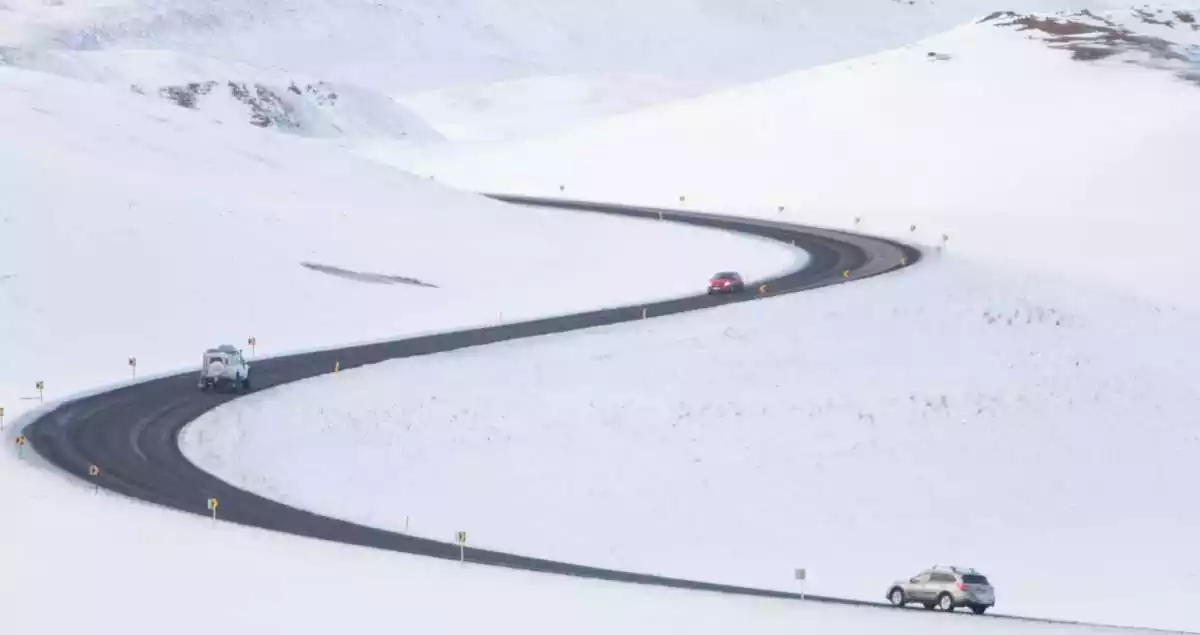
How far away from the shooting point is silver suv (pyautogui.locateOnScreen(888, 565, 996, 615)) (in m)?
34.0

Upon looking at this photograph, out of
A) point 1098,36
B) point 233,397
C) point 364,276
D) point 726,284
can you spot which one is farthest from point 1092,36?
point 233,397

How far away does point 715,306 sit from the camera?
65.6 metres

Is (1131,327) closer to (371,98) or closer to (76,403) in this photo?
(76,403)

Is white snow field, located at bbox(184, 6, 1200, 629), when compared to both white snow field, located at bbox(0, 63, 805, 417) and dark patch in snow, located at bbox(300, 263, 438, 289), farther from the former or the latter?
dark patch in snow, located at bbox(300, 263, 438, 289)

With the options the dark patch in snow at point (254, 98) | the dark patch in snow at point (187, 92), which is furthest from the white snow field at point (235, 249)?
the dark patch in snow at point (254, 98)

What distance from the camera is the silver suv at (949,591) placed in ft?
112

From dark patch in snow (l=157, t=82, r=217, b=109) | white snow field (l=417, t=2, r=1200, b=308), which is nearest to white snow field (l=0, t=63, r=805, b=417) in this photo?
white snow field (l=417, t=2, r=1200, b=308)

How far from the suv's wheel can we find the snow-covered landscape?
6.41 ft

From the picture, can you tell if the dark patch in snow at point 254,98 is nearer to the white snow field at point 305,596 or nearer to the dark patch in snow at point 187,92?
the dark patch in snow at point 187,92

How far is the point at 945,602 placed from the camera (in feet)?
112

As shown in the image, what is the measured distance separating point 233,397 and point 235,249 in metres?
25.6

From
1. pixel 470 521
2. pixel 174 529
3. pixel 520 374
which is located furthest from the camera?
pixel 520 374

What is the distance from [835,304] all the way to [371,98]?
129 meters

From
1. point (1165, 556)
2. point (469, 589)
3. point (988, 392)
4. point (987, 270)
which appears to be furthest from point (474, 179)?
point (469, 589)
